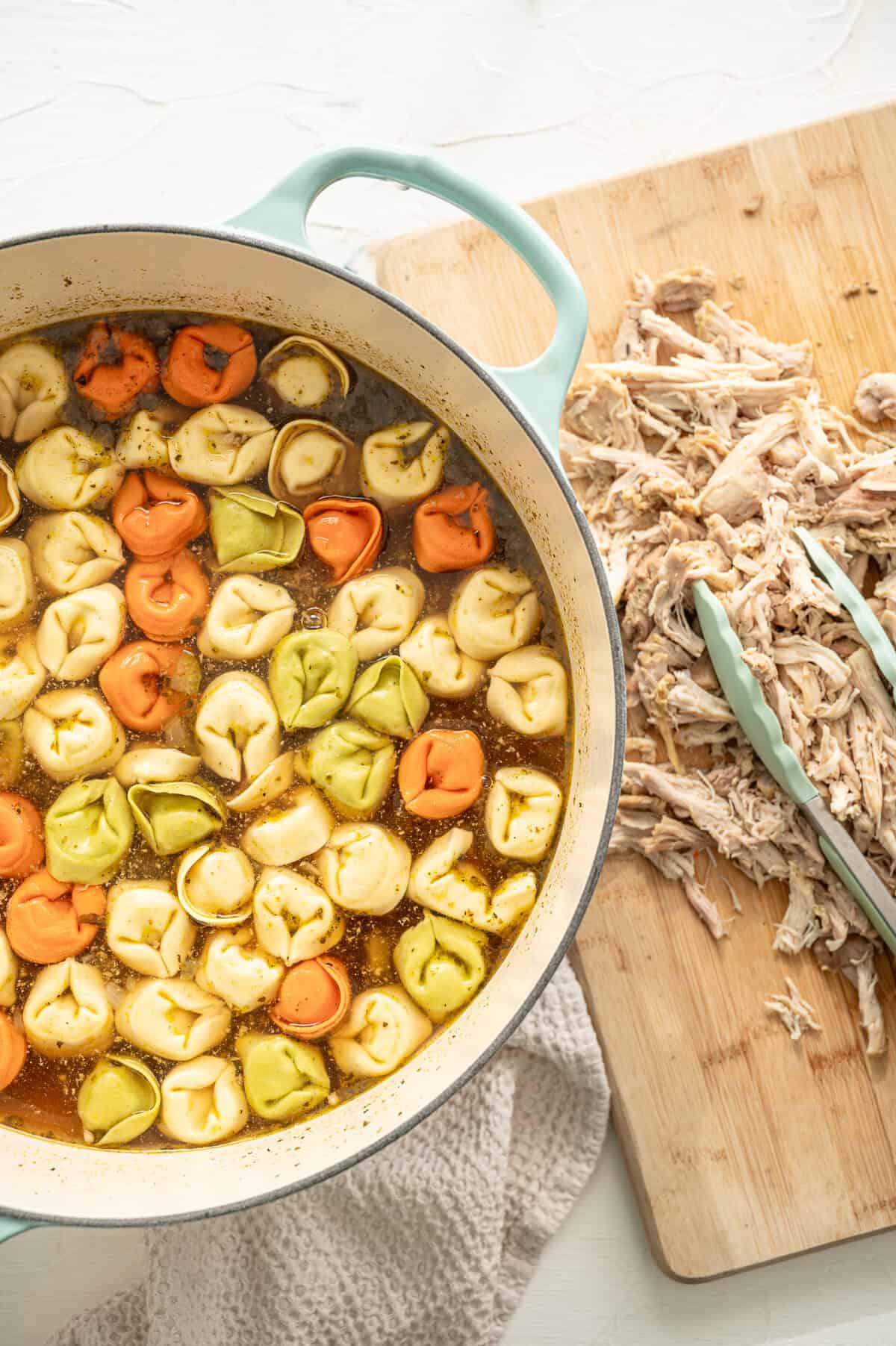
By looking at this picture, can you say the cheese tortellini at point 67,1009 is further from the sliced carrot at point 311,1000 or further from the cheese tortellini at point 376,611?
the cheese tortellini at point 376,611

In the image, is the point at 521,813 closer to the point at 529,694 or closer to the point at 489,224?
the point at 529,694

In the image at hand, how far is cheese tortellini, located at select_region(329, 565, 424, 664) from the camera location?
69.2 inches

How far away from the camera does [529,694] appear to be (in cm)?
178

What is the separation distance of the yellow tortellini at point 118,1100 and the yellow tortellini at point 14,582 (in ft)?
2.36

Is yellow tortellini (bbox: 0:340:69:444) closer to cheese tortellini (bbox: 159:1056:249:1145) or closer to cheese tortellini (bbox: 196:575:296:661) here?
cheese tortellini (bbox: 196:575:296:661)

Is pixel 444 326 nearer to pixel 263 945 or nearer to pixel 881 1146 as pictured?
pixel 263 945

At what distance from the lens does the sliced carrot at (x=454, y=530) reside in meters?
1.76

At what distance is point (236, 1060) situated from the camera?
5.73 feet

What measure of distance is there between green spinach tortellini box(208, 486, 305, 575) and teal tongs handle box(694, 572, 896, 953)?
0.66 meters

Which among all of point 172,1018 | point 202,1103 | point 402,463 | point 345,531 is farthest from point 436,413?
point 202,1103

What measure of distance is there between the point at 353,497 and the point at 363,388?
0.19 m

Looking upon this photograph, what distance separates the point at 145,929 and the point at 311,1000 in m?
A: 0.28

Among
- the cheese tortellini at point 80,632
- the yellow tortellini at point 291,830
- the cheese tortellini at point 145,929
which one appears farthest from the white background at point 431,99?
the cheese tortellini at point 145,929

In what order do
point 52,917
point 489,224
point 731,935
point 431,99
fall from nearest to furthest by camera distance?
point 489,224, point 52,917, point 731,935, point 431,99
